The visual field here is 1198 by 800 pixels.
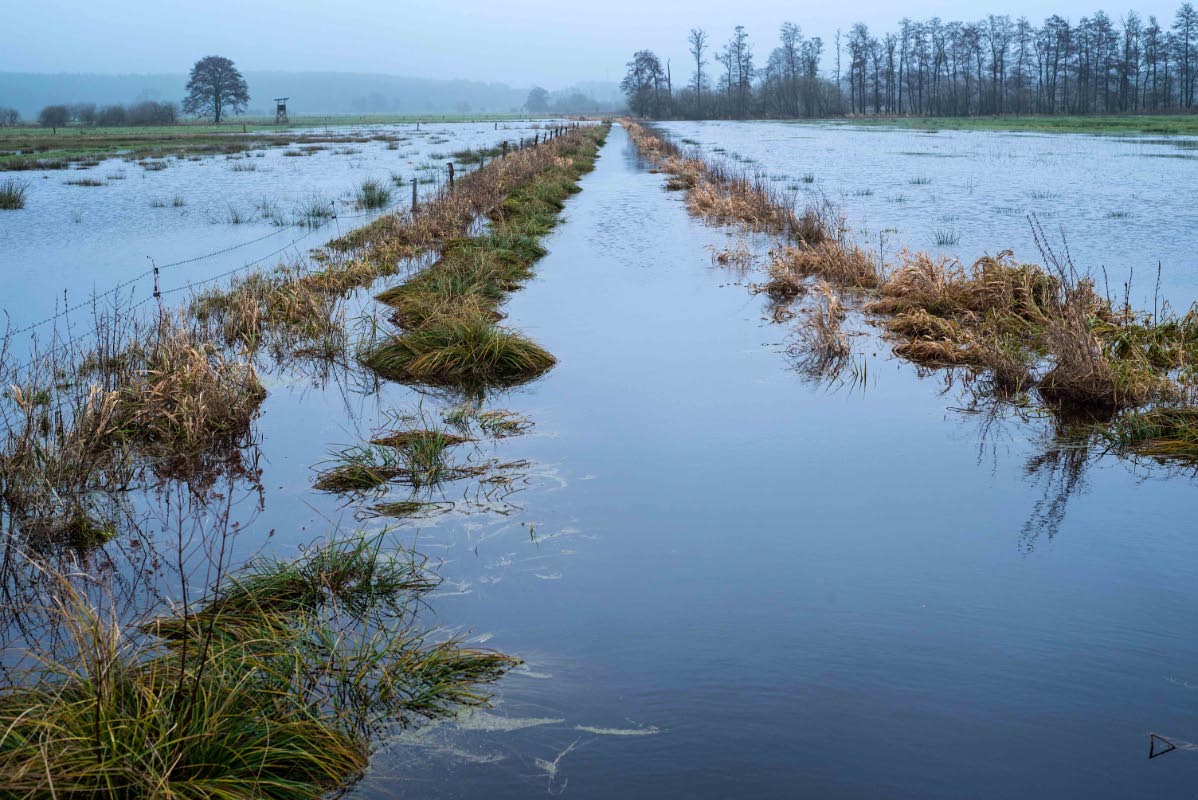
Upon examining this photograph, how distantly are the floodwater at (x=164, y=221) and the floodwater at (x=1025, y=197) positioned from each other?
11.3 meters

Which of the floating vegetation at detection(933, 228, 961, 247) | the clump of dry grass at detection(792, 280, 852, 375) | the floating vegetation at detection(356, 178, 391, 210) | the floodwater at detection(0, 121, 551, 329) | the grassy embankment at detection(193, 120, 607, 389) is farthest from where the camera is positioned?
the floating vegetation at detection(356, 178, 391, 210)

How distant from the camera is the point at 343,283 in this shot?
44.4ft

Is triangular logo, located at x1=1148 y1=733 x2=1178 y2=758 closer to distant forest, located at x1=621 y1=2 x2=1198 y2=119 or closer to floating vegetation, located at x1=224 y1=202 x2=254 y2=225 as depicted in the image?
floating vegetation, located at x1=224 y1=202 x2=254 y2=225

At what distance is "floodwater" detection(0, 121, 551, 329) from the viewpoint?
14.7 m

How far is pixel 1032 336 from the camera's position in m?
10.6

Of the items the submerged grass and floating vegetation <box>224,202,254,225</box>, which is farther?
floating vegetation <box>224,202,254,225</box>

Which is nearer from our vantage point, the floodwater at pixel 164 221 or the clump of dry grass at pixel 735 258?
the floodwater at pixel 164 221

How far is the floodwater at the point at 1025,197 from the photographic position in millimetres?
16016

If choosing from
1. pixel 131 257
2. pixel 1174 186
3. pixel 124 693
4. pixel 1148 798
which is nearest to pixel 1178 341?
pixel 1148 798

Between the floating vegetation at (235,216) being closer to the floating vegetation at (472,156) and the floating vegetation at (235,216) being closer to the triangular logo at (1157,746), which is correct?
the floating vegetation at (472,156)

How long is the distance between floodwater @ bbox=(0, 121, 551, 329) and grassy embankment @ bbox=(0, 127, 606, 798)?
4.14 meters

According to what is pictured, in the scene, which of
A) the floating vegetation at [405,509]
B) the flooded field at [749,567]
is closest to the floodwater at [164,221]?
the flooded field at [749,567]

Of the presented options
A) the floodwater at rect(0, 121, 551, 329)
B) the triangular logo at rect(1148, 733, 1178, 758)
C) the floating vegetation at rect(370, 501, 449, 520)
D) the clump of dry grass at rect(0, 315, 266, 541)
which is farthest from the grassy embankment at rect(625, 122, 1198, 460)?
the floodwater at rect(0, 121, 551, 329)

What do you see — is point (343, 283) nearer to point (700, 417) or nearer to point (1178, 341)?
point (700, 417)
